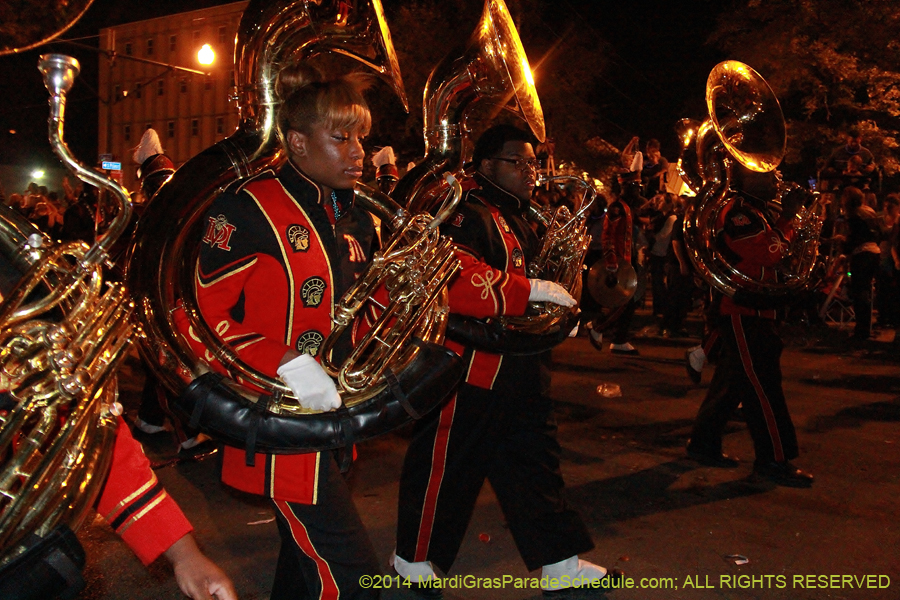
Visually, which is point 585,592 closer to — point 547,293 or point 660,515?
point 660,515

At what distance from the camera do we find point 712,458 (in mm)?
5281

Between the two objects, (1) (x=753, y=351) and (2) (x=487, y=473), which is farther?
(1) (x=753, y=351)

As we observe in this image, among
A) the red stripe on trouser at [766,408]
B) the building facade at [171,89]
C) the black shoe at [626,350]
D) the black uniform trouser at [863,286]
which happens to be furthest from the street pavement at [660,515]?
the building facade at [171,89]

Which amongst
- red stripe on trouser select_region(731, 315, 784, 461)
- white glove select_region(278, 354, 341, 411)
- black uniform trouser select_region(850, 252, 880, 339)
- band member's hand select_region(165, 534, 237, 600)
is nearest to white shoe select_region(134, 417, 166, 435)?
red stripe on trouser select_region(731, 315, 784, 461)

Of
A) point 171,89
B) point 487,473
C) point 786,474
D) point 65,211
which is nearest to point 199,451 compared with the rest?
point 487,473

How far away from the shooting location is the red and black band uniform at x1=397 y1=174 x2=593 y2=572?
3330 mm

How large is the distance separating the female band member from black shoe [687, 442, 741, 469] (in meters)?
3.54

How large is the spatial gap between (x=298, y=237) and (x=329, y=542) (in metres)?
0.87

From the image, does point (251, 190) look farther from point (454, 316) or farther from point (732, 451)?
point (732, 451)

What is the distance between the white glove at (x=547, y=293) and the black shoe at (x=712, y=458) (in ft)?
7.90

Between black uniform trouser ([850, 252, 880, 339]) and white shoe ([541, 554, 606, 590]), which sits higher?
black uniform trouser ([850, 252, 880, 339])

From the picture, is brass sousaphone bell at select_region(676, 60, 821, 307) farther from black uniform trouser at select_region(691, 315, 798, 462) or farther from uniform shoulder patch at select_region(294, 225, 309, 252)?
uniform shoulder patch at select_region(294, 225, 309, 252)

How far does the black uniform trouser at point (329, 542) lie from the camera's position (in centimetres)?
224

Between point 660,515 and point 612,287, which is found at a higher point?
point 612,287
